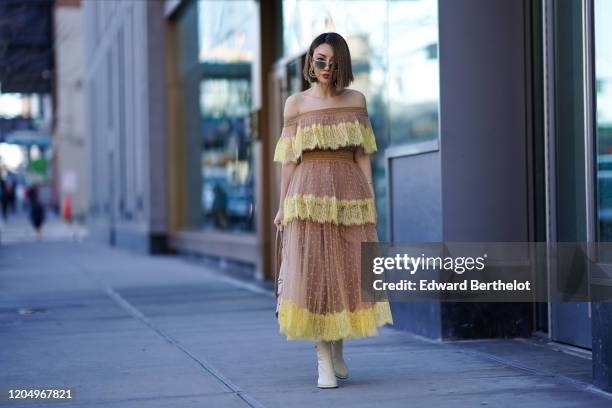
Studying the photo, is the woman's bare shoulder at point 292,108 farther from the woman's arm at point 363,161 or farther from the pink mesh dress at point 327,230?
the woman's arm at point 363,161

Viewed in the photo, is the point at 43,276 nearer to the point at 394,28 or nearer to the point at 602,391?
the point at 394,28

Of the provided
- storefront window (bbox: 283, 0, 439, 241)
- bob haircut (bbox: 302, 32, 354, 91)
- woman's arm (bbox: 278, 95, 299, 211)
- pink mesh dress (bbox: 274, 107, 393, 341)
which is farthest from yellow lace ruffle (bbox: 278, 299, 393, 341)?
storefront window (bbox: 283, 0, 439, 241)

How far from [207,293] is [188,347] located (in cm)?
473

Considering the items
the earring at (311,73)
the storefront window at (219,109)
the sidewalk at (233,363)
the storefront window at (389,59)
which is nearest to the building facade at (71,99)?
the storefront window at (219,109)

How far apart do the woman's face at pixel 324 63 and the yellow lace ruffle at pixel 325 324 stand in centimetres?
128

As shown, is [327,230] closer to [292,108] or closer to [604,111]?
[292,108]

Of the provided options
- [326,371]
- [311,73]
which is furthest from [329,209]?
[326,371]

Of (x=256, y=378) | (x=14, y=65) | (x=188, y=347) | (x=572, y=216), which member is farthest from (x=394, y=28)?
(x=14, y=65)

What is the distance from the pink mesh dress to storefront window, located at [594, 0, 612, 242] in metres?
1.70

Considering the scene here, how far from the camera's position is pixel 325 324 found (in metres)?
6.07

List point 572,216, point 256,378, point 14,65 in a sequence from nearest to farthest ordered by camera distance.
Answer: point 256,378 → point 572,216 → point 14,65

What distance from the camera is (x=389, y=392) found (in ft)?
19.8

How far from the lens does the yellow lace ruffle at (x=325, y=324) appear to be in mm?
6043

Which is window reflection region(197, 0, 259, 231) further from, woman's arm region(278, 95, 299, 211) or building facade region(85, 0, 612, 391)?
woman's arm region(278, 95, 299, 211)
